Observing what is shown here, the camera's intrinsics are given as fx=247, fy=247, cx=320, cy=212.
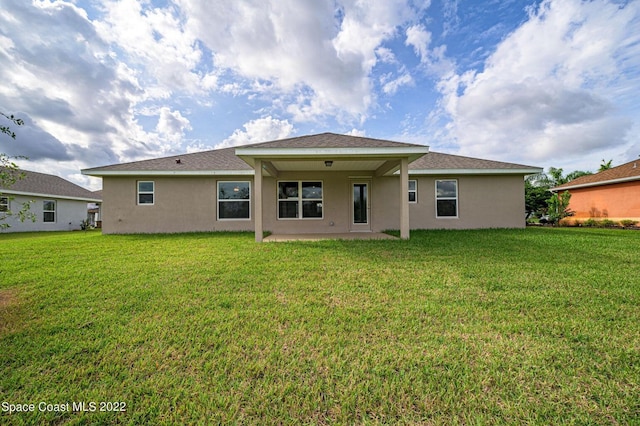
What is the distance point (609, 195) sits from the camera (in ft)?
48.8

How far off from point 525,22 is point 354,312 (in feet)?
43.2

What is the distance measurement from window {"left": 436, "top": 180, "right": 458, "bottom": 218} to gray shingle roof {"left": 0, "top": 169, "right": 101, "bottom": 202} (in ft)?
75.6

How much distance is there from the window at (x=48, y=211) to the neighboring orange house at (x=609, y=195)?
117 feet

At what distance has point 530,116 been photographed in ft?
55.7

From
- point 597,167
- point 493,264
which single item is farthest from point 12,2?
point 597,167

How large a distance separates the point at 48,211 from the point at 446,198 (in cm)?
2498

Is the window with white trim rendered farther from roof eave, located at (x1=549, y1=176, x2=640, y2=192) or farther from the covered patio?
roof eave, located at (x1=549, y1=176, x2=640, y2=192)

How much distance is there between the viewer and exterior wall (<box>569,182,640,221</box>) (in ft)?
44.7

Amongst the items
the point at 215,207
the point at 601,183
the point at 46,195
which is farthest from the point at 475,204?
the point at 46,195

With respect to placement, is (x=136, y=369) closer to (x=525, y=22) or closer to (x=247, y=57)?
(x=247, y=57)

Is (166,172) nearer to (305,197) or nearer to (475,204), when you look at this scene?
(305,197)

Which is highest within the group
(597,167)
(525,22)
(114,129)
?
(525,22)

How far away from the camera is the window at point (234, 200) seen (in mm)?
11023

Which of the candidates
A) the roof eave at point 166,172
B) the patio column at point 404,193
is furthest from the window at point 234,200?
the patio column at point 404,193
